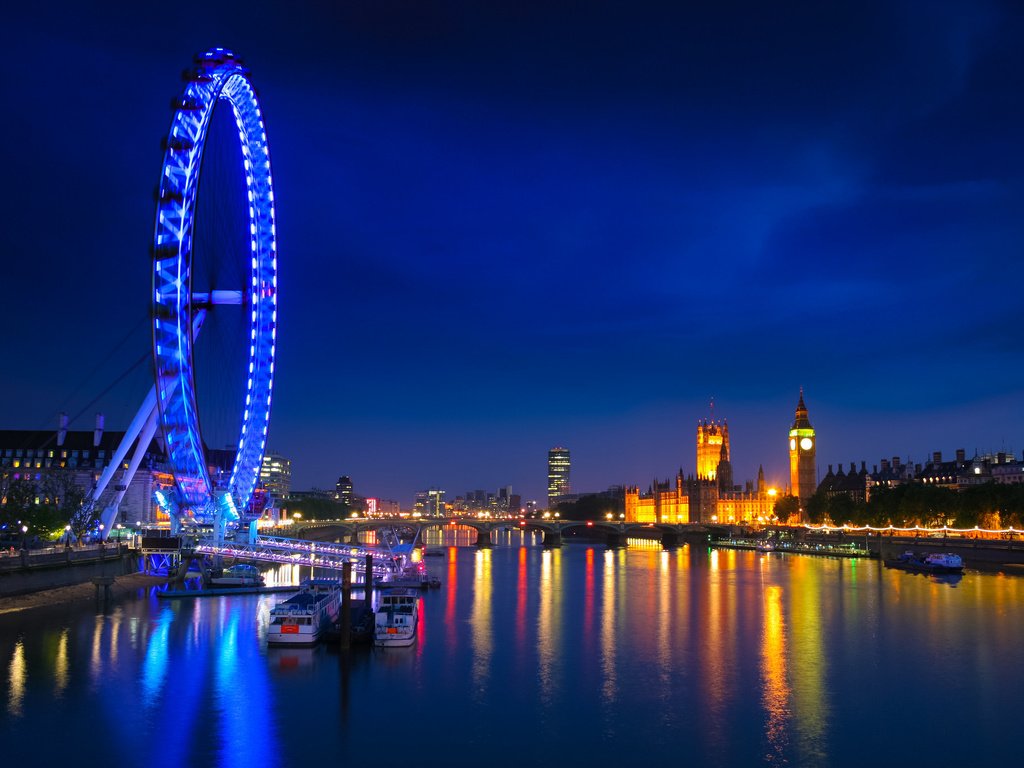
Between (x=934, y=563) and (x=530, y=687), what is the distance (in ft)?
192

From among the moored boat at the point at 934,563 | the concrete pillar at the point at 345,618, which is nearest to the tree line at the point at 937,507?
the moored boat at the point at 934,563

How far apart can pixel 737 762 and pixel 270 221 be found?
135ft

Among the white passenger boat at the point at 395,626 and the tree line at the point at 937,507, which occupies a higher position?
the tree line at the point at 937,507

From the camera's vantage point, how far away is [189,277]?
50219mm

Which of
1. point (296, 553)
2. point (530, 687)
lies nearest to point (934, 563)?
point (296, 553)

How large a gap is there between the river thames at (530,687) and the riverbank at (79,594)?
38.4 inches

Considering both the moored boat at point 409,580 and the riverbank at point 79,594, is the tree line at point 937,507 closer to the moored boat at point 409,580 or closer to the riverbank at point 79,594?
the moored boat at point 409,580

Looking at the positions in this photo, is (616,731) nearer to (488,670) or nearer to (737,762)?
(737,762)

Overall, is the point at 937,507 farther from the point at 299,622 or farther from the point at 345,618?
the point at 299,622

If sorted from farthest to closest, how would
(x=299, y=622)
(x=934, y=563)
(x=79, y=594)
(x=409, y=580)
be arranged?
1. (x=934, y=563)
2. (x=409, y=580)
3. (x=79, y=594)
4. (x=299, y=622)

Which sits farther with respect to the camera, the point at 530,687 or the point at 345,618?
the point at 345,618

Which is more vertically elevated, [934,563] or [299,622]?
[299,622]

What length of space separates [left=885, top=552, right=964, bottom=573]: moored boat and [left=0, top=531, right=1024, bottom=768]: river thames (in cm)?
2392

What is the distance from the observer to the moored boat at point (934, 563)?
82688 mm
